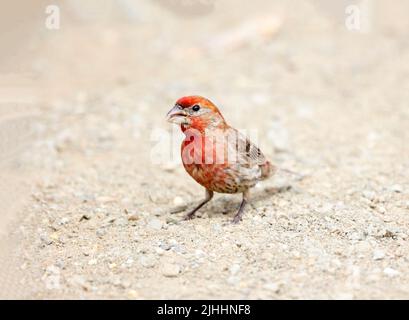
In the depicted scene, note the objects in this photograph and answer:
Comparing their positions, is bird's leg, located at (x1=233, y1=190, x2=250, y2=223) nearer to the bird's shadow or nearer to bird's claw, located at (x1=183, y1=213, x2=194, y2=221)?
the bird's shadow

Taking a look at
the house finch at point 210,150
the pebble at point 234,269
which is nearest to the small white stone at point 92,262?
the pebble at point 234,269

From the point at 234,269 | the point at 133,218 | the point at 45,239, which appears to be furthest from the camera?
the point at 133,218

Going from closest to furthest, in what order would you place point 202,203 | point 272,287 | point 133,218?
point 272,287, point 133,218, point 202,203

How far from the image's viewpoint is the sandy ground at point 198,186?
4.72 metres

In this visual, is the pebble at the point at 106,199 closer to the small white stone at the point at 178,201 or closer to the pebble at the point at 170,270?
the small white stone at the point at 178,201

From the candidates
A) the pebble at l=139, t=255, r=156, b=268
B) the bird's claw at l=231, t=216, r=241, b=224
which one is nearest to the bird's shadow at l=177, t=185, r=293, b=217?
the bird's claw at l=231, t=216, r=241, b=224

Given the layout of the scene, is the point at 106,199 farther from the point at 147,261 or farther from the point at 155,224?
the point at 147,261

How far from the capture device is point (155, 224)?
5.67m

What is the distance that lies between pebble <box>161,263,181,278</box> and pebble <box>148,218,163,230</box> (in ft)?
2.62

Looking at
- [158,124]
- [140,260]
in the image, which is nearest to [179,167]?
[158,124]

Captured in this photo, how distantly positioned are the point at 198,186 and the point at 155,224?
1.47m

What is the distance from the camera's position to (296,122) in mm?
8555

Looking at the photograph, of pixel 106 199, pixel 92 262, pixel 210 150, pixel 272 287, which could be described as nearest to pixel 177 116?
pixel 210 150

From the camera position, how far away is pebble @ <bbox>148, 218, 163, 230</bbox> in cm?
561
